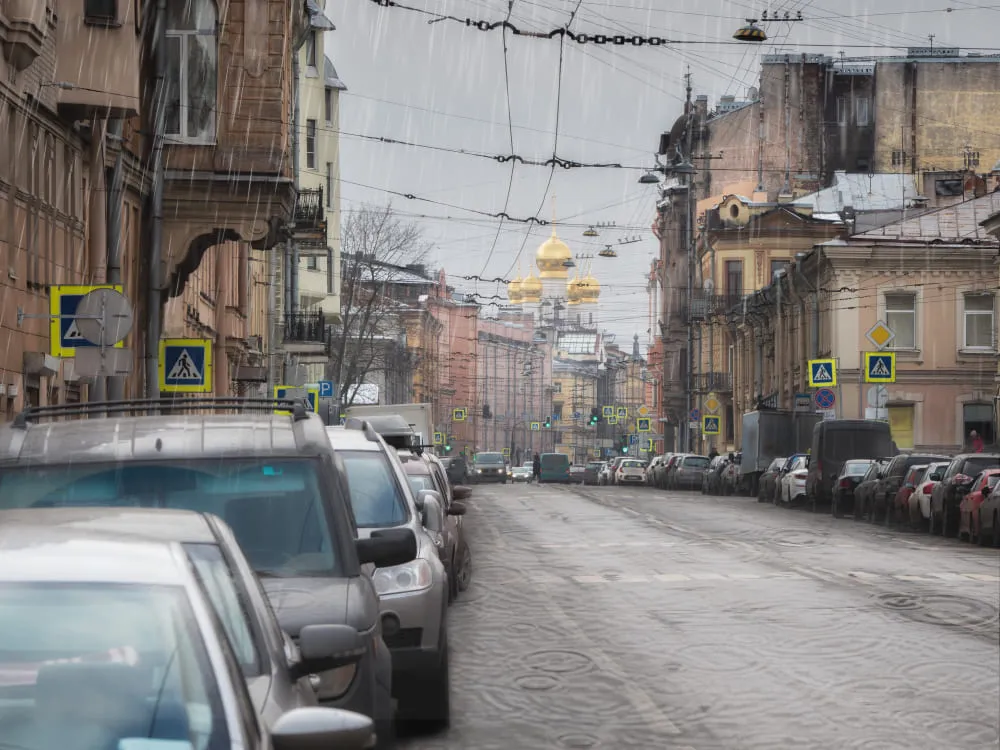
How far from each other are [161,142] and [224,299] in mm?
19398

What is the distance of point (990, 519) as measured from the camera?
2844 centimetres

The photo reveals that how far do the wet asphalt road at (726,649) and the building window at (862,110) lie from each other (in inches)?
2168

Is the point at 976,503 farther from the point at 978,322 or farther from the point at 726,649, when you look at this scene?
the point at 978,322

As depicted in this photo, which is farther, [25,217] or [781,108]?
[781,108]

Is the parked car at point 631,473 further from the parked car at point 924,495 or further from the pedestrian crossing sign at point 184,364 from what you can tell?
the pedestrian crossing sign at point 184,364

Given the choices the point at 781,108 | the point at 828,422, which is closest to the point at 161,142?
the point at 828,422

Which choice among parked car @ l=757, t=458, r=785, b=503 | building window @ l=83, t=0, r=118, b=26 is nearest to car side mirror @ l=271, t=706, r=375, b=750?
building window @ l=83, t=0, r=118, b=26

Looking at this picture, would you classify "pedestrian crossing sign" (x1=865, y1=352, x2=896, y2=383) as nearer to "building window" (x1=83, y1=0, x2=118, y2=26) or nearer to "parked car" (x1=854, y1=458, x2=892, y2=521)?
"parked car" (x1=854, y1=458, x2=892, y2=521)

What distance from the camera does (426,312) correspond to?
4929 inches

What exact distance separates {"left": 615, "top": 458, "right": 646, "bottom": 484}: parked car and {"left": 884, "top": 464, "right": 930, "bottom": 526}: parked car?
4811cm

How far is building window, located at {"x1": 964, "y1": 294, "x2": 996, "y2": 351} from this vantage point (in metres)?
61.2

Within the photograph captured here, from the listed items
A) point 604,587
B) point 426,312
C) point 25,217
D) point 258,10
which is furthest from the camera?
point 426,312

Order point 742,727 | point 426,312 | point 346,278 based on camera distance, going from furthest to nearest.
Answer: point 426,312 → point 346,278 → point 742,727

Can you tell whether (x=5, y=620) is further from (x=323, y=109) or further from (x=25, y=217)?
(x=323, y=109)
